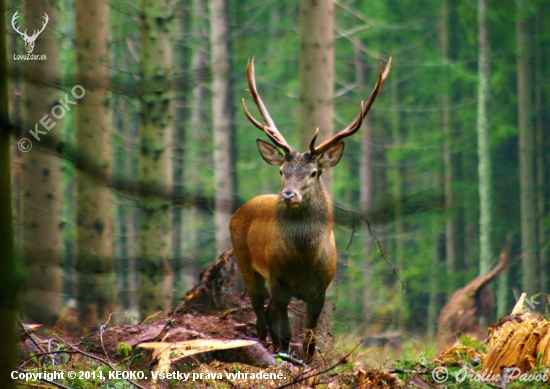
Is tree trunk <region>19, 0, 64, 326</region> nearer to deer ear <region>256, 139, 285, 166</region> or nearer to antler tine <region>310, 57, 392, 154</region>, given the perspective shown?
deer ear <region>256, 139, 285, 166</region>

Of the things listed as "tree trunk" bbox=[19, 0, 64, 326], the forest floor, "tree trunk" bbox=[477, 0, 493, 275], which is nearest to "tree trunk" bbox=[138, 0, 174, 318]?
"tree trunk" bbox=[19, 0, 64, 326]

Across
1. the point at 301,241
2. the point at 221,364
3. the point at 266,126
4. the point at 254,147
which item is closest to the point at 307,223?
the point at 301,241

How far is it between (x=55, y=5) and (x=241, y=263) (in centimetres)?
441

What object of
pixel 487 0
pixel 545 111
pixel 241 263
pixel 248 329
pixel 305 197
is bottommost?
pixel 248 329

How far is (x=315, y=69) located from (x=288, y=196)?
355 cm

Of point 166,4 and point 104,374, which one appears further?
point 166,4

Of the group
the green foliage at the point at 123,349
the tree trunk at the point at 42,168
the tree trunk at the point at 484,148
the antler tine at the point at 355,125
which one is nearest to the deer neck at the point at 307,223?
the antler tine at the point at 355,125

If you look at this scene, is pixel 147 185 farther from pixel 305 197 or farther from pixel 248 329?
pixel 248 329

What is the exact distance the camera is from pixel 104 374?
4.46 metres

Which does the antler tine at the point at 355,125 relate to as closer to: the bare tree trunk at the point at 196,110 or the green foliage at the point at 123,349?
the green foliage at the point at 123,349

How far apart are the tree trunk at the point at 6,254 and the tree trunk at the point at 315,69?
7.01 meters

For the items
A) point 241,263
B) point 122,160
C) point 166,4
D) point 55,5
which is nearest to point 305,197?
point 241,263

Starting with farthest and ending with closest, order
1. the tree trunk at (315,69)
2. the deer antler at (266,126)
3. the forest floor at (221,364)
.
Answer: the tree trunk at (315,69), the deer antler at (266,126), the forest floor at (221,364)

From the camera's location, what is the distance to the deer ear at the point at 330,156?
230 inches
